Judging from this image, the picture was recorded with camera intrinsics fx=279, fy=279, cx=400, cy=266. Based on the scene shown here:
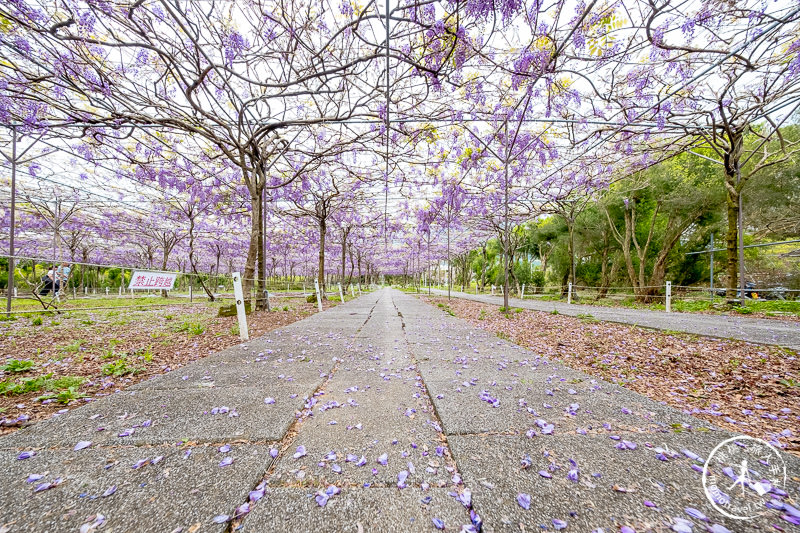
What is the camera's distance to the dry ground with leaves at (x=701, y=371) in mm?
1731

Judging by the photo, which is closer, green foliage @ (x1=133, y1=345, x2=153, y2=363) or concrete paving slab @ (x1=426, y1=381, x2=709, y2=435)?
concrete paving slab @ (x1=426, y1=381, x2=709, y2=435)

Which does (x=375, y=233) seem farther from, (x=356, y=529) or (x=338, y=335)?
(x=356, y=529)

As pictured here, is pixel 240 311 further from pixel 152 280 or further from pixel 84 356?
pixel 152 280

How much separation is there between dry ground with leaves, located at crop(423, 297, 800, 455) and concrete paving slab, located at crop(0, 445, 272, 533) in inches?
99.6

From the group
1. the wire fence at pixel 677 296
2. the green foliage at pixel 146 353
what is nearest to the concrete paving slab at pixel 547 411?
the green foliage at pixel 146 353

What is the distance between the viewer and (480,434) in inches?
56.4

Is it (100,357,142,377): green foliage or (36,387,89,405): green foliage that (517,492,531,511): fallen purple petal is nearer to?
(36,387,89,405): green foliage

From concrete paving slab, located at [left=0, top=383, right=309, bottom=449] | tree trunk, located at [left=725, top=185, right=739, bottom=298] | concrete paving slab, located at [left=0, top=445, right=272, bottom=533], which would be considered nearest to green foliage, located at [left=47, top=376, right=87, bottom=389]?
concrete paving slab, located at [left=0, top=383, right=309, bottom=449]

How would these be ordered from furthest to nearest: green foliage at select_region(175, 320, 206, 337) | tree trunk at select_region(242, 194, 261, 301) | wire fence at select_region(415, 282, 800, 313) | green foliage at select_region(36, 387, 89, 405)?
wire fence at select_region(415, 282, 800, 313) < tree trunk at select_region(242, 194, 261, 301) < green foliage at select_region(175, 320, 206, 337) < green foliage at select_region(36, 387, 89, 405)

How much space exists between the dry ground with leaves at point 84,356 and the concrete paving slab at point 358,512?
5.77 feet

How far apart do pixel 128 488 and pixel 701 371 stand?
4220mm

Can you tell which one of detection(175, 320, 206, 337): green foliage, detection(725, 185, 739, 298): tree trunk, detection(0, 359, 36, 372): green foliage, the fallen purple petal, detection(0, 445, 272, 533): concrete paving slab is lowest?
detection(175, 320, 206, 337): green foliage

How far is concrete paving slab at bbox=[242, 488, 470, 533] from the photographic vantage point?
87 cm

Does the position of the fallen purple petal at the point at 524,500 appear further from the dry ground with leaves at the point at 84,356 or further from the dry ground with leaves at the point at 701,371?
the dry ground with leaves at the point at 84,356
